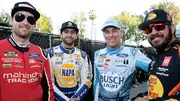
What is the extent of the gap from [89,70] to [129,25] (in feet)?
155

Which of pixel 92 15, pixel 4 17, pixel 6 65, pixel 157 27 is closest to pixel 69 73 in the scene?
pixel 6 65

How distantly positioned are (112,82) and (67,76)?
739 mm

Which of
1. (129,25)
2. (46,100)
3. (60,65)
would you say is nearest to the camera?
(46,100)

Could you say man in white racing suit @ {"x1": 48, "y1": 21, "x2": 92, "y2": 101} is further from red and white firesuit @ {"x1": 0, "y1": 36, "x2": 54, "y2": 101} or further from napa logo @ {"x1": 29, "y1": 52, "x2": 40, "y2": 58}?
napa logo @ {"x1": 29, "y1": 52, "x2": 40, "y2": 58}

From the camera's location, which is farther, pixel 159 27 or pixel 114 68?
pixel 114 68

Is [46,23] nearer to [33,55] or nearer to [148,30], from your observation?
[33,55]

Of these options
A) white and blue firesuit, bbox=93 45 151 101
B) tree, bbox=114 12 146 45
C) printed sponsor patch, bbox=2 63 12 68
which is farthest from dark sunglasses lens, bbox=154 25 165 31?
tree, bbox=114 12 146 45

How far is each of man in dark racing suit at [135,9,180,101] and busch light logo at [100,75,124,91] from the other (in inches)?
30.7

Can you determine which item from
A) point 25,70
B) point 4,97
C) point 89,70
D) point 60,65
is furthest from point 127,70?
point 4,97

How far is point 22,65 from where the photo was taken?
2.63 meters

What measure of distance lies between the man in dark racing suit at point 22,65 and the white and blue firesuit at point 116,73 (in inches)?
36.8

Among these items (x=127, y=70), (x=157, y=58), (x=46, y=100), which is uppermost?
(x=157, y=58)

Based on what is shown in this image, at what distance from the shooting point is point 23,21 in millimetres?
2699

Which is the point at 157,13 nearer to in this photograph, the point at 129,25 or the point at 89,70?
the point at 89,70
